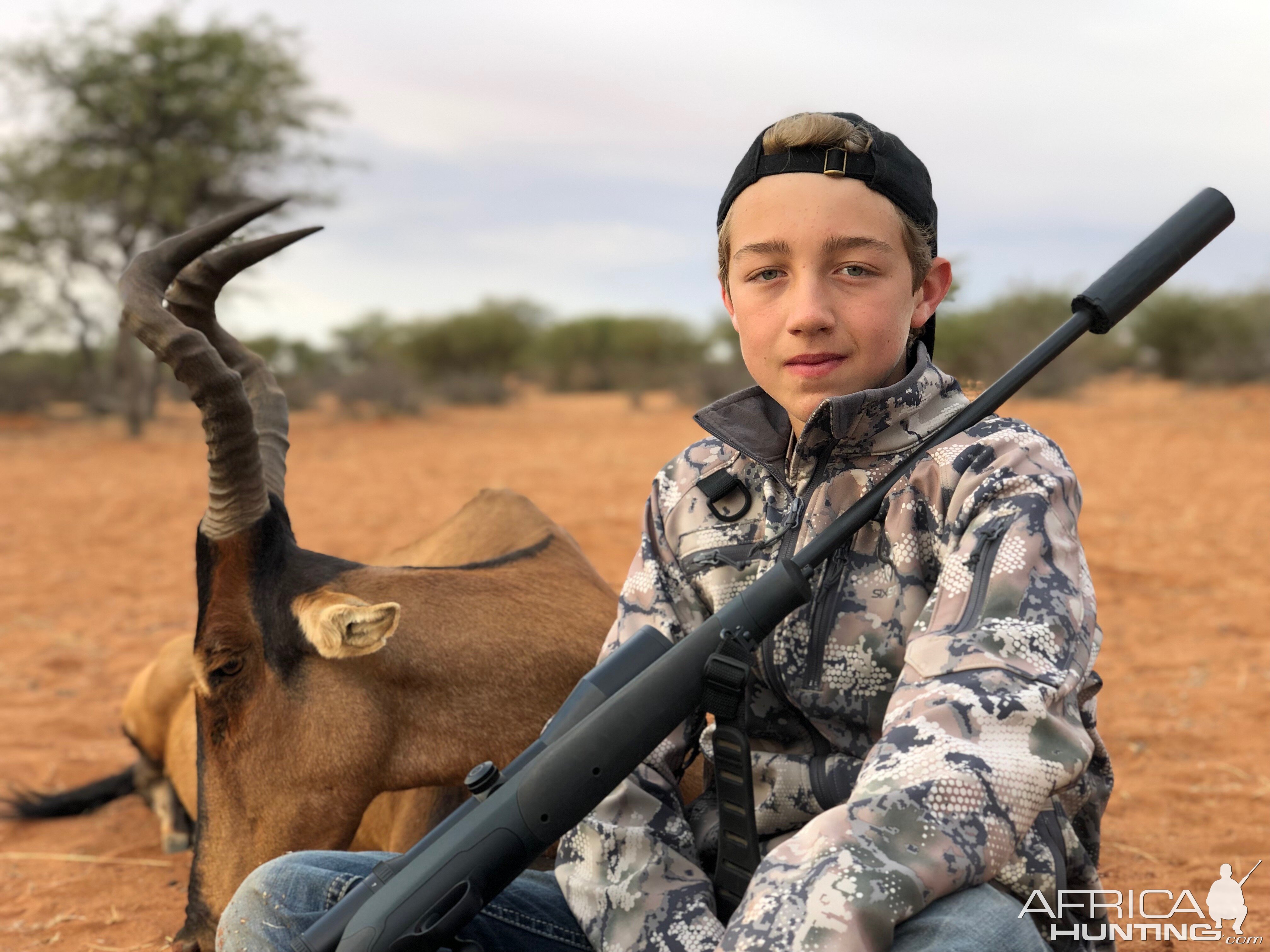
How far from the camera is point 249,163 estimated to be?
2633cm

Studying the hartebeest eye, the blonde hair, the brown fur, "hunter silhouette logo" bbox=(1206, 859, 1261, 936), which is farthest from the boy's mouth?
"hunter silhouette logo" bbox=(1206, 859, 1261, 936)

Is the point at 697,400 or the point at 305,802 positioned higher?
the point at 305,802

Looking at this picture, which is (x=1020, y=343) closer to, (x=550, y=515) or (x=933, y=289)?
(x=550, y=515)

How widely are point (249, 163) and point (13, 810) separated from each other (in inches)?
945

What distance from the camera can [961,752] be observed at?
171 cm

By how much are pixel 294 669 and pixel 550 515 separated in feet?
29.0

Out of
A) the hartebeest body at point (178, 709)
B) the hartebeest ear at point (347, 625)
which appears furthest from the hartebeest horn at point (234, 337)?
the hartebeest body at point (178, 709)

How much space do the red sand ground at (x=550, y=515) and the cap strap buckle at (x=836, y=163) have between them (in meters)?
2.62

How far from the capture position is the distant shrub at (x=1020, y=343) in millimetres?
28391

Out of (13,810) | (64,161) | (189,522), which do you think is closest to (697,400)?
(64,161)

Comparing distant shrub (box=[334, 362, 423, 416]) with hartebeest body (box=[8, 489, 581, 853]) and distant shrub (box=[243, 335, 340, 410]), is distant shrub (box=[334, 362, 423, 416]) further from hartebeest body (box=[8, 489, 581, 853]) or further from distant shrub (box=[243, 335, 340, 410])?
hartebeest body (box=[8, 489, 581, 853])

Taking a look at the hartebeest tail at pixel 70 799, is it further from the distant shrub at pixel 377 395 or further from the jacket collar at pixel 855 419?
the distant shrub at pixel 377 395

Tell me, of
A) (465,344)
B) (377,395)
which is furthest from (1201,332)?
(465,344)

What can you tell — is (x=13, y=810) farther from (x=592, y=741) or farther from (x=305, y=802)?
(x=592, y=741)
